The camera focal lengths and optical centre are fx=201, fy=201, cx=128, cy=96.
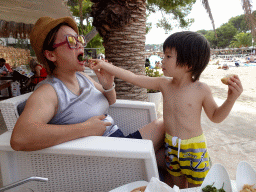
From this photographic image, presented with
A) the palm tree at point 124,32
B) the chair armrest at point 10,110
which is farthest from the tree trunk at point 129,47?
the chair armrest at point 10,110

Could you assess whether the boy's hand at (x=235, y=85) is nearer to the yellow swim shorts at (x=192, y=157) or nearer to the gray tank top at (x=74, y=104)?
the yellow swim shorts at (x=192, y=157)

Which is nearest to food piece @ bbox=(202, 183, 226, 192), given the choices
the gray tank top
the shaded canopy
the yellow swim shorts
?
the yellow swim shorts

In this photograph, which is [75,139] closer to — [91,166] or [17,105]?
[91,166]

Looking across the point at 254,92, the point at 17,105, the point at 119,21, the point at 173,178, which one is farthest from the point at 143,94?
the point at 254,92

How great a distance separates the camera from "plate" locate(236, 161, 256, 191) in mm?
960

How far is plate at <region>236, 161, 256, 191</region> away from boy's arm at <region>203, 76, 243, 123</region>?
0.49m

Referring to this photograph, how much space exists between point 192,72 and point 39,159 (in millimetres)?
1284

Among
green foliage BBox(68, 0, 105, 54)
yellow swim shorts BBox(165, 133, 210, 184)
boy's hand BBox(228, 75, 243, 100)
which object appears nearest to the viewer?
boy's hand BBox(228, 75, 243, 100)

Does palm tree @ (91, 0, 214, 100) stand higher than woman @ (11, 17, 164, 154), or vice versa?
palm tree @ (91, 0, 214, 100)

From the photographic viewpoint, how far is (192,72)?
160 centimetres

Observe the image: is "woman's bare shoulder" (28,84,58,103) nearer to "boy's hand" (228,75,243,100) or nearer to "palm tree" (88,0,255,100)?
"boy's hand" (228,75,243,100)

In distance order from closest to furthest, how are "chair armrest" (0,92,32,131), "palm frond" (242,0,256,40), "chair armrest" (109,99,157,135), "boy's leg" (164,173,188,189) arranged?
1. "chair armrest" (0,92,32,131)
2. "boy's leg" (164,173,188,189)
3. "chair armrest" (109,99,157,135)
4. "palm frond" (242,0,256,40)

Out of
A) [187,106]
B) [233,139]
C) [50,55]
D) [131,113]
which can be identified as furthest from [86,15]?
[187,106]

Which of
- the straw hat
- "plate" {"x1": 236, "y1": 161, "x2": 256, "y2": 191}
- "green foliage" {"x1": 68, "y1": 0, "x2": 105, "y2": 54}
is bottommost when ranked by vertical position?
"plate" {"x1": 236, "y1": 161, "x2": 256, "y2": 191}
